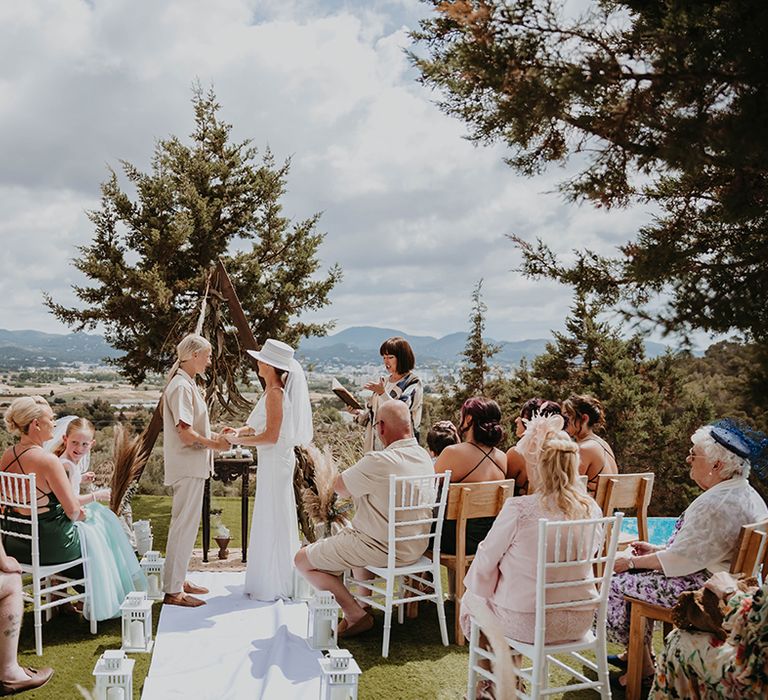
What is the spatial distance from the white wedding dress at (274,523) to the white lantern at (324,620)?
1227mm

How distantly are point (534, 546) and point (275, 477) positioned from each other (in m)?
2.82

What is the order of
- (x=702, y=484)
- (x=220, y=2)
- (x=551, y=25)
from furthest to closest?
(x=220, y=2), (x=702, y=484), (x=551, y=25)

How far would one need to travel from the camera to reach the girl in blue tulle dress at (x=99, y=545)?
5.34 metres

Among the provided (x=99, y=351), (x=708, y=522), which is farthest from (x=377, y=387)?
(x=99, y=351)

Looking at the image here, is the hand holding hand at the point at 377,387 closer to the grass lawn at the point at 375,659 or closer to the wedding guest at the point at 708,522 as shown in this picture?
the grass lawn at the point at 375,659

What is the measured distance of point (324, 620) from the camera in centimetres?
478

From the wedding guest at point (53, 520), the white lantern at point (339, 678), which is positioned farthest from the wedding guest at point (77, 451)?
the white lantern at point (339, 678)

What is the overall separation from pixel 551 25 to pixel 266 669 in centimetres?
393

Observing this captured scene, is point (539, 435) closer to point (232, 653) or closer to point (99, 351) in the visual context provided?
point (232, 653)

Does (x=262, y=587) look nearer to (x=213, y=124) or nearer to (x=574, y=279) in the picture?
(x=574, y=279)

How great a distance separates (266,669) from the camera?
15.1 ft

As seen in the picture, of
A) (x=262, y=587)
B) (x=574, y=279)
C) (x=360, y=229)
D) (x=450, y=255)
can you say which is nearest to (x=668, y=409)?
(x=450, y=255)

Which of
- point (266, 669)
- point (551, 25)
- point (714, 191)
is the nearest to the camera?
point (551, 25)

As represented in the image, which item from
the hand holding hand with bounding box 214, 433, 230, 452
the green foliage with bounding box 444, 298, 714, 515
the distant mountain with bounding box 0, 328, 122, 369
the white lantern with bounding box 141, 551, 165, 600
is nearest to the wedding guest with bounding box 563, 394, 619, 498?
the hand holding hand with bounding box 214, 433, 230, 452
